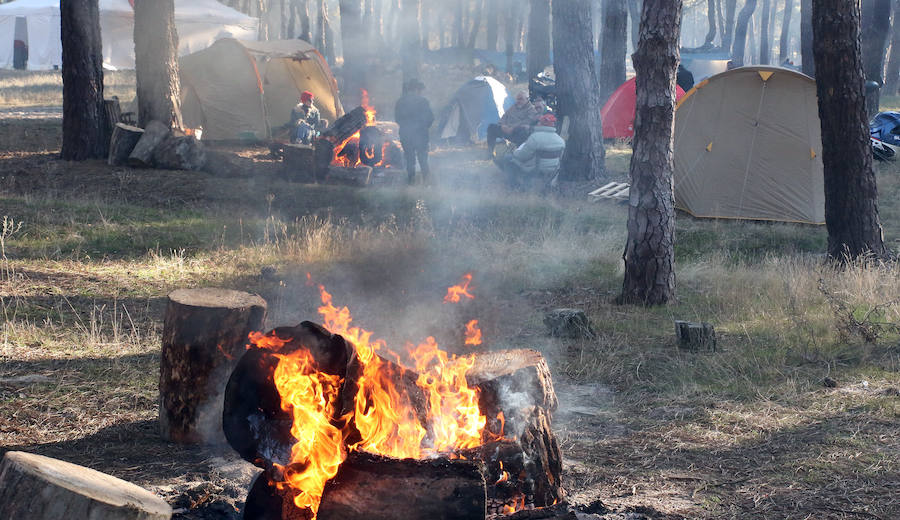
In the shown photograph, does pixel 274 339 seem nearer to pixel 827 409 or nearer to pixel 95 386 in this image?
pixel 95 386

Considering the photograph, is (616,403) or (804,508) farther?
(616,403)

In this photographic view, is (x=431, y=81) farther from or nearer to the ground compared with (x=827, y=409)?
farther from the ground

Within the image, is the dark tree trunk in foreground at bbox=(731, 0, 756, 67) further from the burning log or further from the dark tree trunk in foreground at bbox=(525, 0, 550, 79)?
the burning log

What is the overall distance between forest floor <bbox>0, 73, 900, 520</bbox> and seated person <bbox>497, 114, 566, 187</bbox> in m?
1.00

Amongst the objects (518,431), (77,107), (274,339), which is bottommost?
(518,431)

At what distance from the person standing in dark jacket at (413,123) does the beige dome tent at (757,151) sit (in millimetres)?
4880

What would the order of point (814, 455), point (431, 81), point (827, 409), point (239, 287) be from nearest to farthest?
point (814, 455) → point (827, 409) → point (239, 287) → point (431, 81)

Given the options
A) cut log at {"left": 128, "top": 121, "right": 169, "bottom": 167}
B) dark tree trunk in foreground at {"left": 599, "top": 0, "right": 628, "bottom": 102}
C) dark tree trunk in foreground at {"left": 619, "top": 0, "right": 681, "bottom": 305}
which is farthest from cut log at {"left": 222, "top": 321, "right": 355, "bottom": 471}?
dark tree trunk in foreground at {"left": 599, "top": 0, "right": 628, "bottom": 102}

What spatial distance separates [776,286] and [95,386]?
21.2ft

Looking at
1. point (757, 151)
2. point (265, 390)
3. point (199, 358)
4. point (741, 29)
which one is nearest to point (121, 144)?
point (199, 358)

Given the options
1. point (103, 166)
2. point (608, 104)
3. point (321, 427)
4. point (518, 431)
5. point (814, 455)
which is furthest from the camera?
point (608, 104)

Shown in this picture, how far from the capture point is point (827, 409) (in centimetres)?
559

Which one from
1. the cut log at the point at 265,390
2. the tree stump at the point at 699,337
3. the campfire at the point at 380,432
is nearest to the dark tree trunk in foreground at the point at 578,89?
the tree stump at the point at 699,337

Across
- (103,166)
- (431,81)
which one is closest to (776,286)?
(103,166)
